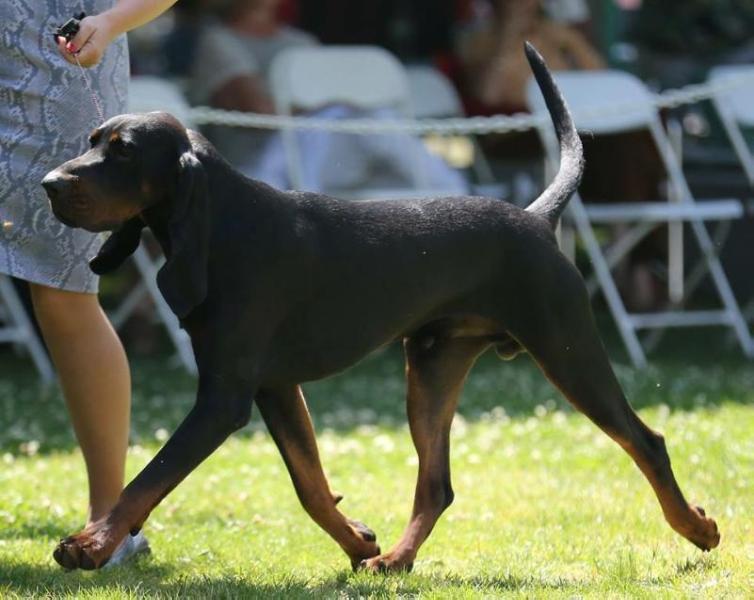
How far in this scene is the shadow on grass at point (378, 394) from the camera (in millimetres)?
6543

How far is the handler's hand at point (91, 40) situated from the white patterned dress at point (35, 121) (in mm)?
208

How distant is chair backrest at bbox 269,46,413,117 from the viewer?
8.23m

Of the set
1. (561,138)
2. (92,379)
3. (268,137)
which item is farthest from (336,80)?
→ (92,379)

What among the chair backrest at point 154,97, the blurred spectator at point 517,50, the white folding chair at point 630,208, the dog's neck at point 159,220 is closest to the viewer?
the dog's neck at point 159,220

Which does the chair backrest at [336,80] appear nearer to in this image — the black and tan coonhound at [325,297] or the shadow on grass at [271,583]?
the black and tan coonhound at [325,297]

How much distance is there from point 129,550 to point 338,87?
4820 millimetres

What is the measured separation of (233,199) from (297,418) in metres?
0.60

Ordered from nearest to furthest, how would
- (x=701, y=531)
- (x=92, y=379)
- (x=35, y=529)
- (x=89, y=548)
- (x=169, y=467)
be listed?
(x=89, y=548), (x=169, y=467), (x=701, y=531), (x=92, y=379), (x=35, y=529)

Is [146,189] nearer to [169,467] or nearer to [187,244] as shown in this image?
[187,244]

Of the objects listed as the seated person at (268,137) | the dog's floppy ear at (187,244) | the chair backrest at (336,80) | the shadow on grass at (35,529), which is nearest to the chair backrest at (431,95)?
the seated person at (268,137)

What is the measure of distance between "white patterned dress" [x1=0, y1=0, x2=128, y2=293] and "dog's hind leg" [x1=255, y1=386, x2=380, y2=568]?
0.72 meters

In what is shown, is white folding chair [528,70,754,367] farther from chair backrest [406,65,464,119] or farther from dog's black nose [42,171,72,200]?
dog's black nose [42,171,72,200]

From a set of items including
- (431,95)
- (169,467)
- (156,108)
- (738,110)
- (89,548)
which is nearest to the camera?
(89,548)

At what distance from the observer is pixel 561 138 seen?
4.06 meters
